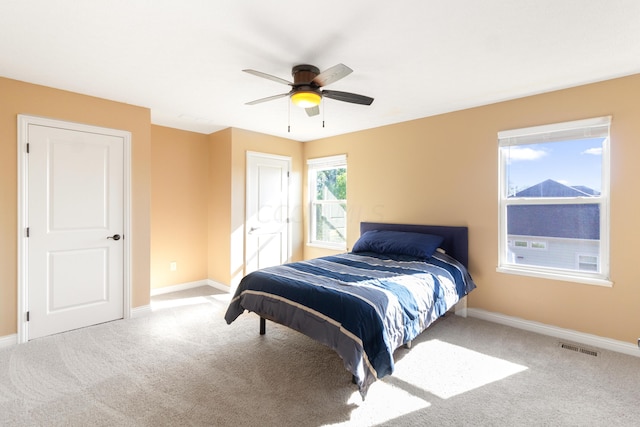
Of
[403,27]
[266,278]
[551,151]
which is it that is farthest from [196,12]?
[551,151]

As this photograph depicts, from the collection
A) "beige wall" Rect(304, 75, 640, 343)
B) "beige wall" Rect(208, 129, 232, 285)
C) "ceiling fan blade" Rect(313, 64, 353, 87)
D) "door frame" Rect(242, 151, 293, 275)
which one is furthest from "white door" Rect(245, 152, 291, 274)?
"ceiling fan blade" Rect(313, 64, 353, 87)

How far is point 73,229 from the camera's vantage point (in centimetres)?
319

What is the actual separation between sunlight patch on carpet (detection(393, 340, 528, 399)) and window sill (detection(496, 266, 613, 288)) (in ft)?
3.61

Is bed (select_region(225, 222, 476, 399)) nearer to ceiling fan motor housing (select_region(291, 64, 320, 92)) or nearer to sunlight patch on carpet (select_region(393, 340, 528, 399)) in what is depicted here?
sunlight patch on carpet (select_region(393, 340, 528, 399))

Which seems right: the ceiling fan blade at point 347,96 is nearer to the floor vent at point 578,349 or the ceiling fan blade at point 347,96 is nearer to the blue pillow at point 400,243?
the blue pillow at point 400,243

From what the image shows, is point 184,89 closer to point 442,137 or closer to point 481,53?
point 481,53

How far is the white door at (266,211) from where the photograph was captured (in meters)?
4.76

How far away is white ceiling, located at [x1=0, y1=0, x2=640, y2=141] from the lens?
6.07ft

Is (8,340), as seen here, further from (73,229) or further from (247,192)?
(247,192)

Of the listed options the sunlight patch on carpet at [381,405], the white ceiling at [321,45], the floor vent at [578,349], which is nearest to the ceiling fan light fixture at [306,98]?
the white ceiling at [321,45]

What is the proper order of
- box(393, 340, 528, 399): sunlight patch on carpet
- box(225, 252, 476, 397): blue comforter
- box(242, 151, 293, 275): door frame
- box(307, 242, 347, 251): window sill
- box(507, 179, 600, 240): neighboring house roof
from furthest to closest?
box(307, 242, 347, 251): window sill, box(242, 151, 293, 275): door frame, box(507, 179, 600, 240): neighboring house roof, box(393, 340, 528, 399): sunlight patch on carpet, box(225, 252, 476, 397): blue comforter

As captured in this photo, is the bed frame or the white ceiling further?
the bed frame

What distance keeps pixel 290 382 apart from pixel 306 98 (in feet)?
7.13

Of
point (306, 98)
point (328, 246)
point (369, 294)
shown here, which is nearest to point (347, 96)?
point (306, 98)
